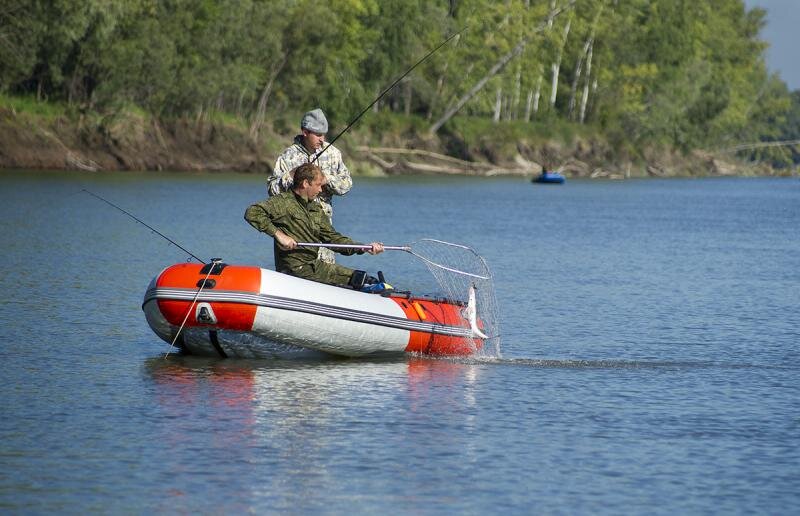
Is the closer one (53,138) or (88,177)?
(88,177)

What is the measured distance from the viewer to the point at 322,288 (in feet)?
44.4

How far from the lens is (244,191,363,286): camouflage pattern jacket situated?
13.5m

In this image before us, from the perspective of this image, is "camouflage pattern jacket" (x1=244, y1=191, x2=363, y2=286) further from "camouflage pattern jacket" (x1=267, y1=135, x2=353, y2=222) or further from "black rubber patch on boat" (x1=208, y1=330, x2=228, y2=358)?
"black rubber patch on boat" (x1=208, y1=330, x2=228, y2=358)

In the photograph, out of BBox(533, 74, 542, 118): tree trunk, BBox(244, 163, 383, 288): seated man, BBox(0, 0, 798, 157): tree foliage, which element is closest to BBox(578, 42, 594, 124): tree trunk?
BBox(0, 0, 798, 157): tree foliage

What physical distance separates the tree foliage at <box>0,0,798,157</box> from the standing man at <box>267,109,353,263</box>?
79.4 ft

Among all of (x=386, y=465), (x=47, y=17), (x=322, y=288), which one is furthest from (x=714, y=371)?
(x=47, y=17)

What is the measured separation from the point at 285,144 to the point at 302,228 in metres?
63.3

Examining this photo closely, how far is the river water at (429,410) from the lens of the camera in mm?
9219

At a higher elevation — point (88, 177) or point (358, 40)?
point (358, 40)

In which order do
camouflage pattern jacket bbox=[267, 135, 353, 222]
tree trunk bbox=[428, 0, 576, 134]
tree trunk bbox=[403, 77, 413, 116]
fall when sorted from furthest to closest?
1. tree trunk bbox=[428, 0, 576, 134]
2. tree trunk bbox=[403, 77, 413, 116]
3. camouflage pattern jacket bbox=[267, 135, 353, 222]

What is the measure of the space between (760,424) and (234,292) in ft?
14.8

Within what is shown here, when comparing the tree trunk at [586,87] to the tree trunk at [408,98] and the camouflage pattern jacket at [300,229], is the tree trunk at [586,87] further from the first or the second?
the camouflage pattern jacket at [300,229]

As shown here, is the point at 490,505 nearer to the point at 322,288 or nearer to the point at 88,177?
the point at 322,288

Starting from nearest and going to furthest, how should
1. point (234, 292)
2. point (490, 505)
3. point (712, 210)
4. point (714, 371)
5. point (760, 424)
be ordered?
1. point (490, 505)
2. point (760, 424)
3. point (234, 292)
4. point (714, 371)
5. point (712, 210)
